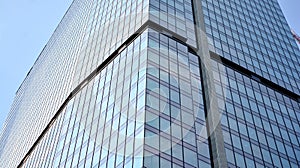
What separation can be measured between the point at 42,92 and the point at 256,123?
59410 mm

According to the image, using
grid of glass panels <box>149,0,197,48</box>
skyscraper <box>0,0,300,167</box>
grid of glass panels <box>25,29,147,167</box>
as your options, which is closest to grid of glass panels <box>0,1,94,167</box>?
skyscraper <box>0,0,300,167</box>

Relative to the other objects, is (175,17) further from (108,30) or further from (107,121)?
(107,121)

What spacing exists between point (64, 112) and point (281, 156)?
29477 mm

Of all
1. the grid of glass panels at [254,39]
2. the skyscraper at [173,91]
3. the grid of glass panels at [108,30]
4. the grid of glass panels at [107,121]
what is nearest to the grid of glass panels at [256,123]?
the skyscraper at [173,91]

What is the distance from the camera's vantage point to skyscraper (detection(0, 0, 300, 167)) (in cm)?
5319

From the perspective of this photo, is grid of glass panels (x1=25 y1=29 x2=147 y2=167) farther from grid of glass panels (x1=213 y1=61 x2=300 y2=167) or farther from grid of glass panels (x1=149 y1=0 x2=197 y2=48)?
grid of glass panels (x1=213 y1=61 x2=300 y2=167)

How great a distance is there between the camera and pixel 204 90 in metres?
63.3

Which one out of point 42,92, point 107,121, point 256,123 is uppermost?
point 42,92

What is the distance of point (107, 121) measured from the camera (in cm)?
5766

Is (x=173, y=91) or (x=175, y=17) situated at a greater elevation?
(x=175, y=17)

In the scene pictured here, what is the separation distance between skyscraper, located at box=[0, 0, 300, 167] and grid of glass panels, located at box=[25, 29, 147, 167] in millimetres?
160

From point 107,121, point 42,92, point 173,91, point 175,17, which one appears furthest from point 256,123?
point 42,92

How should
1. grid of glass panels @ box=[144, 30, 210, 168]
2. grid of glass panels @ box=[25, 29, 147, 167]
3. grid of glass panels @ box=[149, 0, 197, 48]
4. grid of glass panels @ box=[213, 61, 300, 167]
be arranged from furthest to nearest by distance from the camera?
grid of glass panels @ box=[149, 0, 197, 48], grid of glass panels @ box=[213, 61, 300, 167], grid of glass panels @ box=[25, 29, 147, 167], grid of glass panels @ box=[144, 30, 210, 168]

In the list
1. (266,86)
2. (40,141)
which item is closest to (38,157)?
(40,141)
